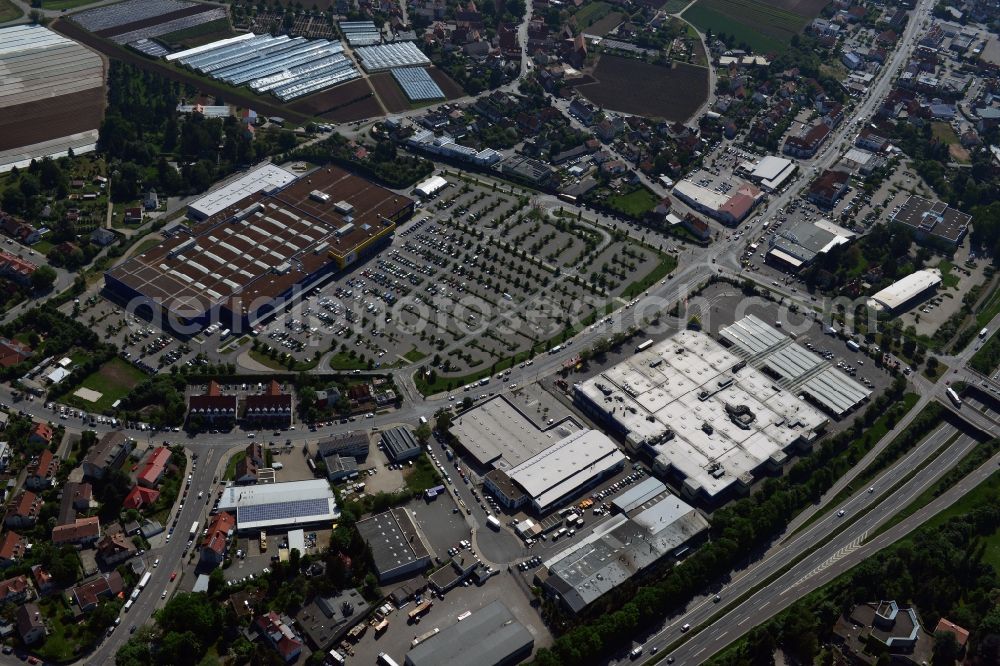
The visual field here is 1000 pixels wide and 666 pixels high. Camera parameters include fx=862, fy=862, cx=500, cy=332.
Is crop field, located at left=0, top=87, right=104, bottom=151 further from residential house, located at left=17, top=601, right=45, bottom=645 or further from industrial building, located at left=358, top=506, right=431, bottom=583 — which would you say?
industrial building, located at left=358, top=506, right=431, bottom=583

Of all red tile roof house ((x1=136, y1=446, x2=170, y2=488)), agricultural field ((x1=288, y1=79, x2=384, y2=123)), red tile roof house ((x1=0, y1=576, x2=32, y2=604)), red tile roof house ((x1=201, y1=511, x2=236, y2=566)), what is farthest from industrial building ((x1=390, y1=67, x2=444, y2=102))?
red tile roof house ((x1=0, y1=576, x2=32, y2=604))

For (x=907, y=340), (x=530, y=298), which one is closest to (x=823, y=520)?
(x=907, y=340)

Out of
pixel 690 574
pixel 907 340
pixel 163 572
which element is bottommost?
pixel 163 572

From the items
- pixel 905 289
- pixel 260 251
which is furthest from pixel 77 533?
pixel 905 289

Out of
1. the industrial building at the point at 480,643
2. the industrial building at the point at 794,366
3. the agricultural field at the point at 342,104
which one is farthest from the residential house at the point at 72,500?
the agricultural field at the point at 342,104

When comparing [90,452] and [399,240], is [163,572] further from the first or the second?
[399,240]

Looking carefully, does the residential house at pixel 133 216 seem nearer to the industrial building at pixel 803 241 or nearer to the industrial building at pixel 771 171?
the industrial building at pixel 803 241
